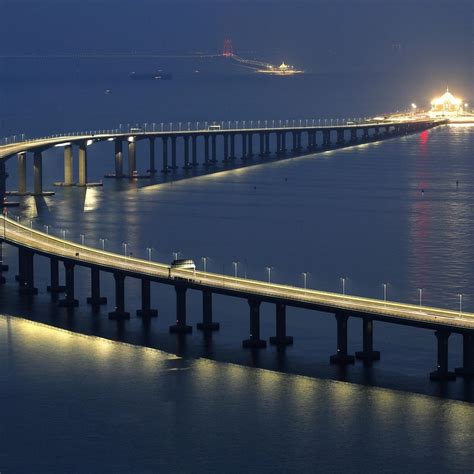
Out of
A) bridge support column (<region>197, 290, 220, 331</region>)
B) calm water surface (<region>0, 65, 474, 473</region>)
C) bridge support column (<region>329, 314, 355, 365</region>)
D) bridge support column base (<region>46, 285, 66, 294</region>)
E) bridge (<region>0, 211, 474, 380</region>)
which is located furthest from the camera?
bridge support column base (<region>46, 285, 66, 294</region>)

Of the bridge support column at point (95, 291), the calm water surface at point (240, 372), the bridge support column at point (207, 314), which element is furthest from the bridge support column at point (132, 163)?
the bridge support column at point (207, 314)

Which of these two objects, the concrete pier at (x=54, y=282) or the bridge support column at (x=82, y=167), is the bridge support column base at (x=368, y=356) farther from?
the bridge support column at (x=82, y=167)

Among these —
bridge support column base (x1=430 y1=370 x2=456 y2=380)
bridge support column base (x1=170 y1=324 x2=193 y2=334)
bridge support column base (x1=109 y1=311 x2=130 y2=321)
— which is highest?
bridge support column base (x1=109 y1=311 x2=130 y2=321)

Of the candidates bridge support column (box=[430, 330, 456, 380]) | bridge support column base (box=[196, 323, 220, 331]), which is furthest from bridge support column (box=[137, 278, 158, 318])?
bridge support column (box=[430, 330, 456, 380])

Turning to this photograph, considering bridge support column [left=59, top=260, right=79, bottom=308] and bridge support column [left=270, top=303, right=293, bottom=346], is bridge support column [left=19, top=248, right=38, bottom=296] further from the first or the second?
bridge support column [left=270, top=303, right=293, bottom=346]

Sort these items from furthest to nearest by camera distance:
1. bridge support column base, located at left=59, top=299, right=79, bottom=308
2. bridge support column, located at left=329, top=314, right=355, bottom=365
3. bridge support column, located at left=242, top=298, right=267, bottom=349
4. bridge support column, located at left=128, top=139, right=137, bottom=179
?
1. bridge support column, located at left=128, top=139, right=137, bottom=179
2. bridge support column base, located at left=59, top=299, right=79, bottom=308
3. bridge support column, located at left=242, top=298, right=267, bottom=349
4. bridge support column, located at left=329, top=314, right=355, bottom=365

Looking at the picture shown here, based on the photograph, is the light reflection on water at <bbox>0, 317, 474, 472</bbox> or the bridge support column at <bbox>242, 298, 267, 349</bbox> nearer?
the light reflection on water at <bbox>0, 317, 474, 472</bbox>

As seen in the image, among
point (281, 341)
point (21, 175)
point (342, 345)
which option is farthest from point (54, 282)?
point (21, 175)
